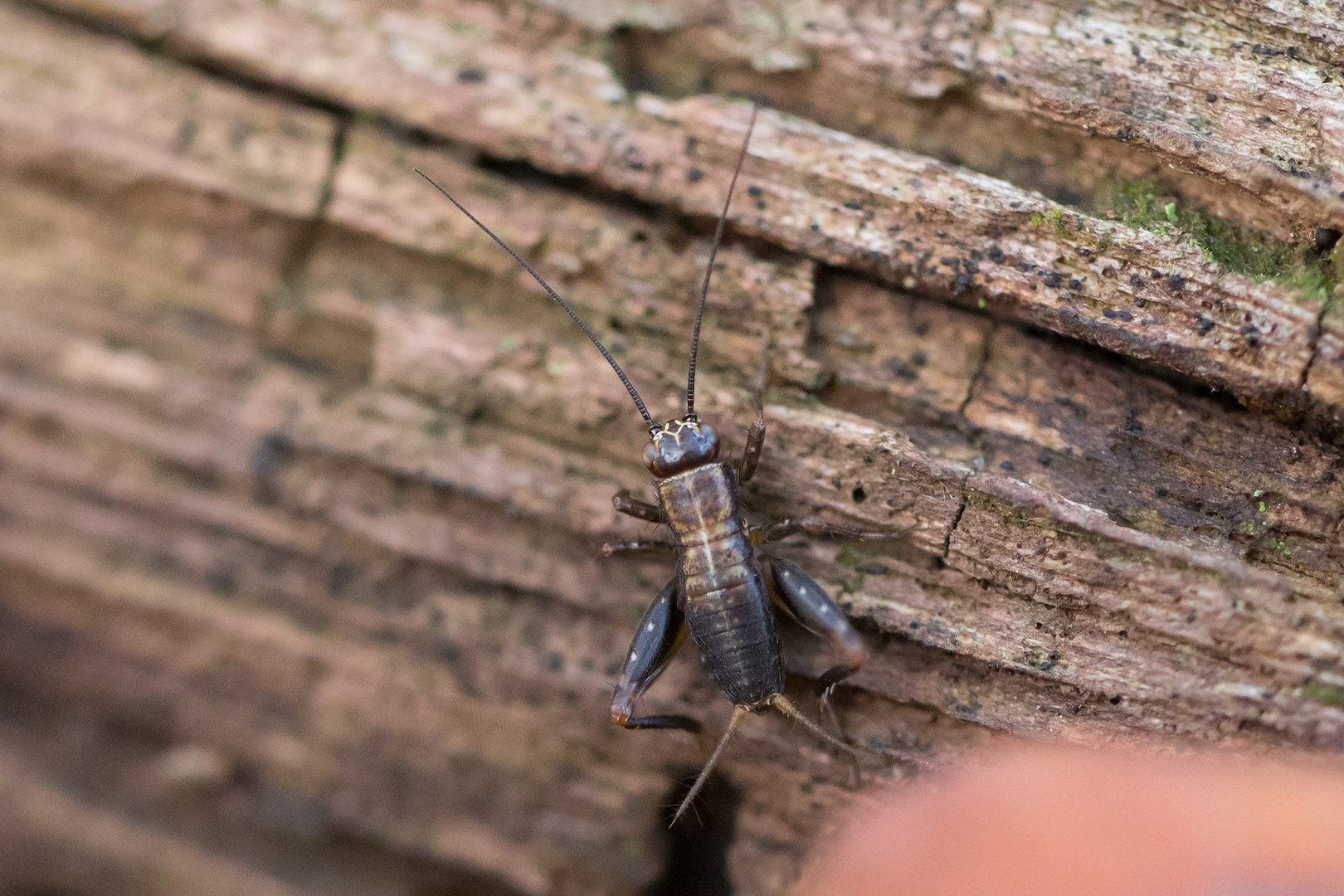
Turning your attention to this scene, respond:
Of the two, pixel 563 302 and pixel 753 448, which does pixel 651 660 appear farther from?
pixel 563 302

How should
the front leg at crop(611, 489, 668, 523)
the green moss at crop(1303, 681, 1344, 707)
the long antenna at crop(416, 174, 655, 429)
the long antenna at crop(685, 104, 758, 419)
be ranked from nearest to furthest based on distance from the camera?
the green moss at crop(1303, 681, 1344, 707), the long antenna at crop(685, 104, 758, 419), the long antenna at crop(416, 174, 655, 429), the front leg at crop(611, 489, 668, 523)

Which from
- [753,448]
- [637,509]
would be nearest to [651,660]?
[637,509]

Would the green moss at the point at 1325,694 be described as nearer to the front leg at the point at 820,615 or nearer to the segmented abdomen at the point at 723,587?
the front leg at the point at 820,615

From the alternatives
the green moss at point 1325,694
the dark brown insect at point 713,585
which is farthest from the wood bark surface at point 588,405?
the dark brown insect at point 713,585

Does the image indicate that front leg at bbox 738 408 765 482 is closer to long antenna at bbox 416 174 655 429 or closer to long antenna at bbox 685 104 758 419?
long antenna at bbox 685 104 758 419

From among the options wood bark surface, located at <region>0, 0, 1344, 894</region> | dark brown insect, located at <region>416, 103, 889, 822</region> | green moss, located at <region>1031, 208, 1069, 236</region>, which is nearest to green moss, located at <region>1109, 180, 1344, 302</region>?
wood bark surface, located at <region>0, 0, 1344, 894</region>

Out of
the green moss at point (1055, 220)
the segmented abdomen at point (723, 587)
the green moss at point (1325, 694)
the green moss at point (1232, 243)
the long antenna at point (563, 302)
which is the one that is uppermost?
the green moss at point (1232, 243)
